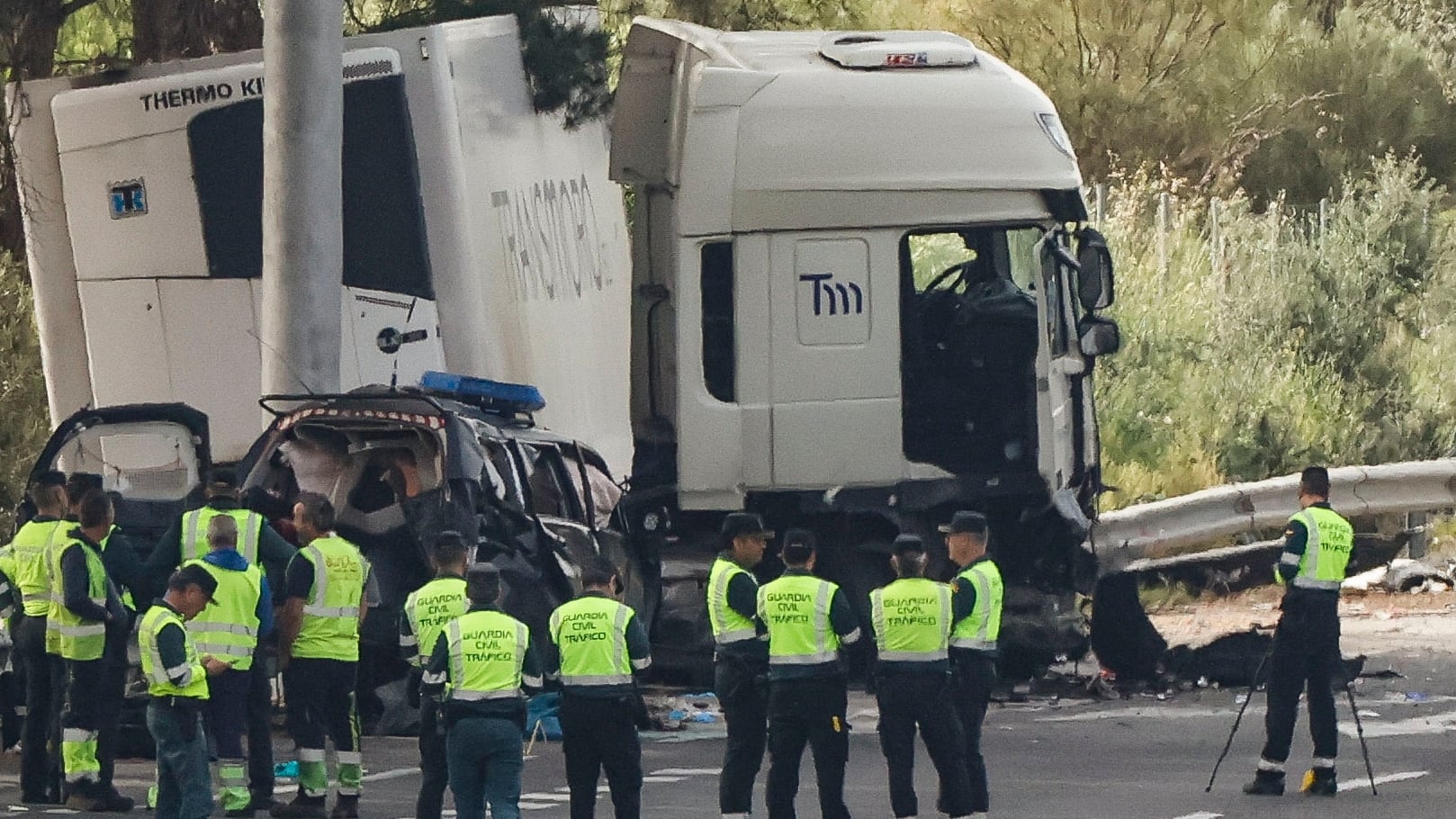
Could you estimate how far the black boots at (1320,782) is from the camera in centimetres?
1280

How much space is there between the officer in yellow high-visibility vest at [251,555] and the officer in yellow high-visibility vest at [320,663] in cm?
17

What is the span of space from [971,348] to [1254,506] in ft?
14.8

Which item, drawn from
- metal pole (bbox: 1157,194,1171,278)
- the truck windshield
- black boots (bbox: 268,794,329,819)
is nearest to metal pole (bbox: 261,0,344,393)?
the truck windshield

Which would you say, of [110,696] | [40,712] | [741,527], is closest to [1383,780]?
[741,527]

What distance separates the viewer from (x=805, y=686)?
439 inches

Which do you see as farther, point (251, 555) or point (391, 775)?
point (391, 775)

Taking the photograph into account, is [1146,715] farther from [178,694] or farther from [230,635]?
[178,694]

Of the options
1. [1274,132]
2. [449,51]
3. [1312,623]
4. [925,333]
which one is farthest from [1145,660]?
[1274,132]

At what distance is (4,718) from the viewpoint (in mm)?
13648

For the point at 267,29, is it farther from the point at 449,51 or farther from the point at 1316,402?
the point at 1316,402

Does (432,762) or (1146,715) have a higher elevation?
(432,762)

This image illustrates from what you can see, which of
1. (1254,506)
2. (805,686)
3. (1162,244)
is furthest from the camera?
(1162,244)

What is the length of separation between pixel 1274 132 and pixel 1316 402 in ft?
48.0

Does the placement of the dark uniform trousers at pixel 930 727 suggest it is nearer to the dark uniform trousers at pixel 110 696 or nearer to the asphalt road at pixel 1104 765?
the asphalt road at pixel 1104 765
